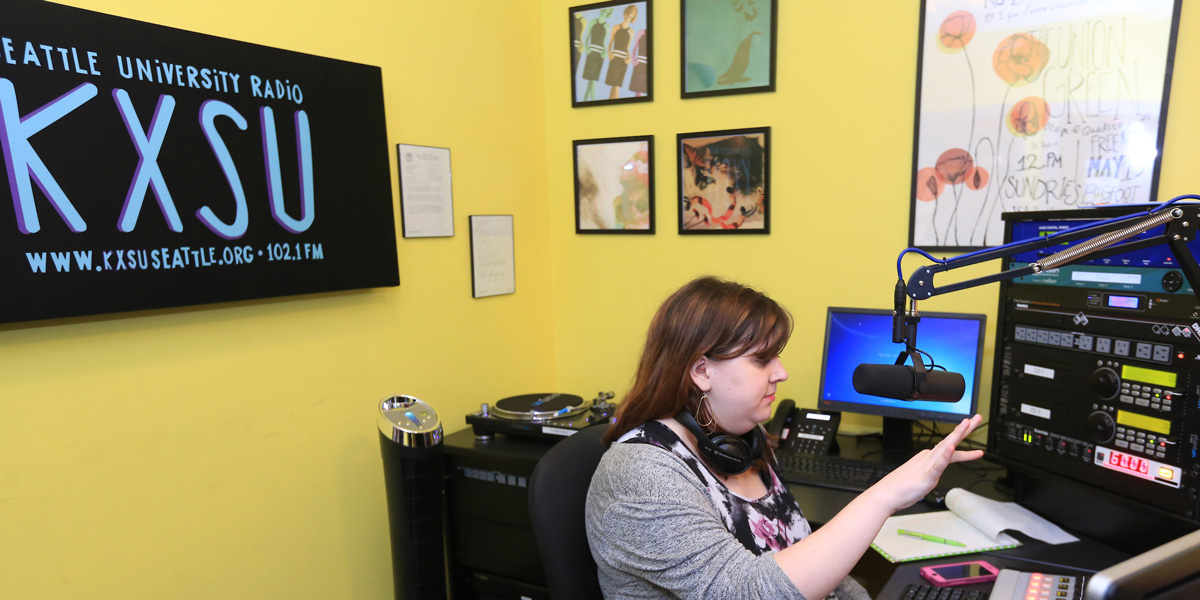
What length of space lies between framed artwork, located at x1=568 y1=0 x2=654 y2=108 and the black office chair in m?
1.64

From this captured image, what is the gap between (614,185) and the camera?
105 inches

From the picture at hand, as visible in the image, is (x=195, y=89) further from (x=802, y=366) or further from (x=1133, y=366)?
(x=1133, y=366)

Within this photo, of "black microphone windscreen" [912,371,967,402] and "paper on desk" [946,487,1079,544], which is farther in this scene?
"paper on desk" [946,487,1079,544]

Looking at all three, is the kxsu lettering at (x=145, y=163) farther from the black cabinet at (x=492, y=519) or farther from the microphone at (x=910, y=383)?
the microphone at (x=910, y=383)

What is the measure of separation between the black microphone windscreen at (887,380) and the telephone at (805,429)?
1066mm

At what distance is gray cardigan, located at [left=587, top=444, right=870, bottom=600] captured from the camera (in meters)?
1.06

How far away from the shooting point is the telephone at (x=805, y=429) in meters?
2.11

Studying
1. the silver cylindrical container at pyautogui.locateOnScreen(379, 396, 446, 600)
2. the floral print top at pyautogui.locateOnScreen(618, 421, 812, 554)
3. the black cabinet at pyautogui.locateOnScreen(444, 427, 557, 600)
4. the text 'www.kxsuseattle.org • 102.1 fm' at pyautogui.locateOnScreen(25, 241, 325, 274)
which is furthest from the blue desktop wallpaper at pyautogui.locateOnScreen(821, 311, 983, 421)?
the text 'www.kxsuseattle.org • 102.1 fm' at pyautogui.locateOnScreen(25, 241, 325, 274)

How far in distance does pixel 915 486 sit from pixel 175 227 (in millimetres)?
1635

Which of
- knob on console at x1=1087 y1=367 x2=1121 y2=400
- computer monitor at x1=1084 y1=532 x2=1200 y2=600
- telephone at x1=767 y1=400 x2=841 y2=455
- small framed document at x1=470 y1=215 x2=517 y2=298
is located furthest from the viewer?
small framed document at x1=470 y1=215 x2=517 y2=298

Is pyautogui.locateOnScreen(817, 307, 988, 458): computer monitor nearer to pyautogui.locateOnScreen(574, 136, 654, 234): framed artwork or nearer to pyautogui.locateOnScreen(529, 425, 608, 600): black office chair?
pyautogui.locateOnScreen(574, 136, 654, 234): framed artwork

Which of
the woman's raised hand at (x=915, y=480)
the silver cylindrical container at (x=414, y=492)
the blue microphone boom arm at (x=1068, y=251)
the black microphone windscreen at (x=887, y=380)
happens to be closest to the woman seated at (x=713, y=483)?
the woman's raised hand at (x=915, y=480)

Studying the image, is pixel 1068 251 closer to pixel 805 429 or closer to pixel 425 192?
pixel 805 429

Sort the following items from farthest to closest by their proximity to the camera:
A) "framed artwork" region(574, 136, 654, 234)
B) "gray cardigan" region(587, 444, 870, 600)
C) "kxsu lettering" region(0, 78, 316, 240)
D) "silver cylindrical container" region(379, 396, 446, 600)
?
1. "framed artwork" region(574, 136, 654, 234)
2. "silver cylindrical container" region(379, 396, 446, 600)
3. "kxsu lettering" region(0, 78, 316, 240)
4. "gray cardigan" region(587, 444, 870, 600)
